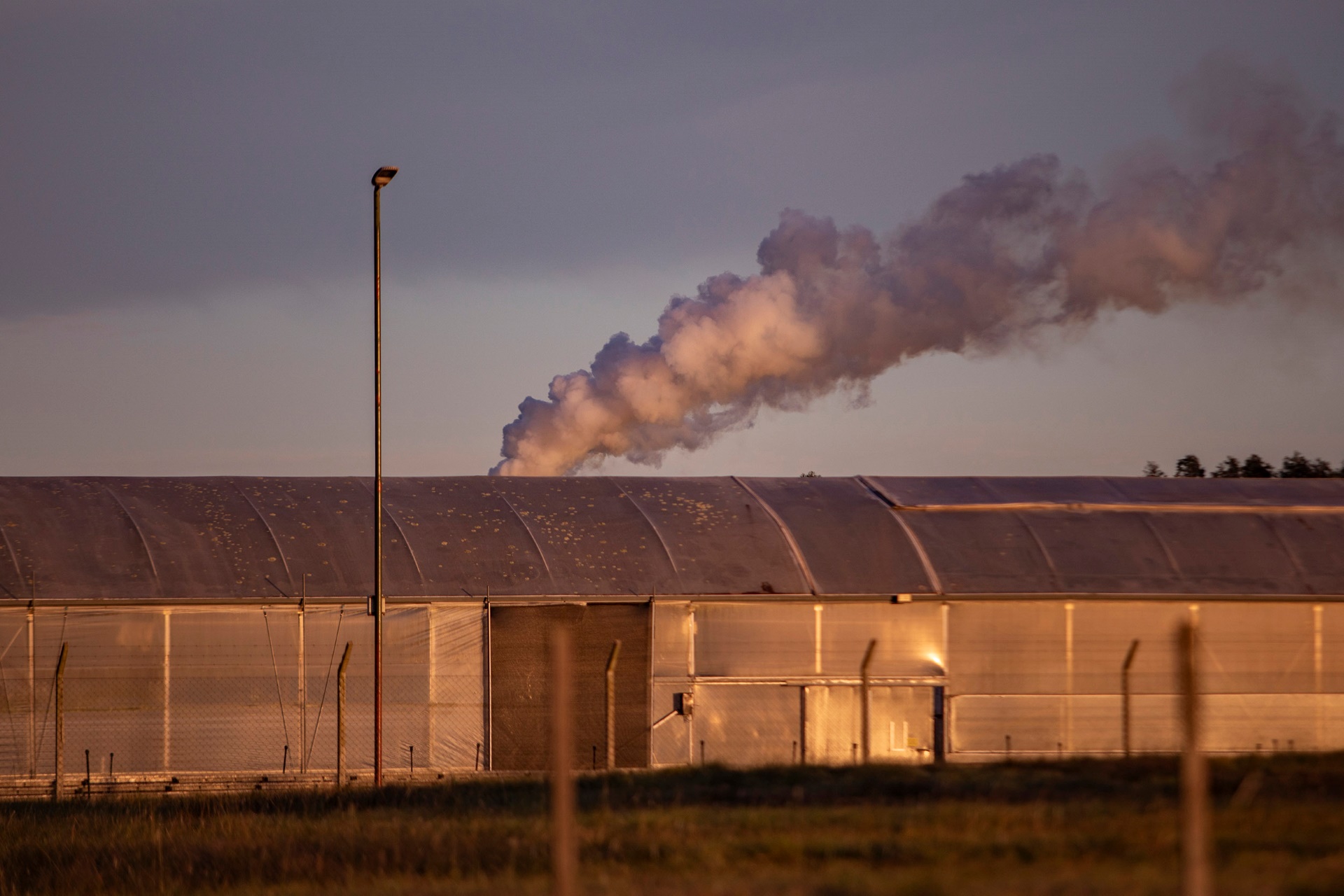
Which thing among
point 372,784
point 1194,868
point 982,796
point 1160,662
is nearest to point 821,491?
point 1160,662

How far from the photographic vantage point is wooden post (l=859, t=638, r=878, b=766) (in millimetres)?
20736

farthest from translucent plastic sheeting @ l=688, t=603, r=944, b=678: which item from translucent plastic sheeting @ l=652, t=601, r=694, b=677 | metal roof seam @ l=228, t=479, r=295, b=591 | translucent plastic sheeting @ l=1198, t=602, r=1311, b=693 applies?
metal roof seam @ l=228, t=479, r=295, b=591

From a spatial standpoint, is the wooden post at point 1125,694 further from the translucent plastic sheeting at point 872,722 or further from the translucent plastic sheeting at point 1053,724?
the translucent plastic sheeting at point 872,722

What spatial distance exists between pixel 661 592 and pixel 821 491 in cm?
523

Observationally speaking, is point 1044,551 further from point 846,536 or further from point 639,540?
point 639,540

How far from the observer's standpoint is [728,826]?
1229cm

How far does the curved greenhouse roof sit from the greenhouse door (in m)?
0.52

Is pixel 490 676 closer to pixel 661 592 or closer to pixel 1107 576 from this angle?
pixel 661 592

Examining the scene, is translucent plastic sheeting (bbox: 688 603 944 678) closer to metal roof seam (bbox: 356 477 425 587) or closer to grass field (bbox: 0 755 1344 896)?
metal roof seam (bbox: 356 477 425 587)

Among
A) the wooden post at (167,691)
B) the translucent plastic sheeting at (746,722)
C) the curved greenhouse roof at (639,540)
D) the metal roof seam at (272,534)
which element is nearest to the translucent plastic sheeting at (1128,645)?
the curved greenhouse roof at (639,540)

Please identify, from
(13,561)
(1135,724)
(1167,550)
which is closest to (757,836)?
(1135,724)

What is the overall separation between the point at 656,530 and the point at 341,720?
687 centimetres

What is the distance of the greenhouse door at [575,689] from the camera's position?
22.7 m

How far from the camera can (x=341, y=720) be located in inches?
829
